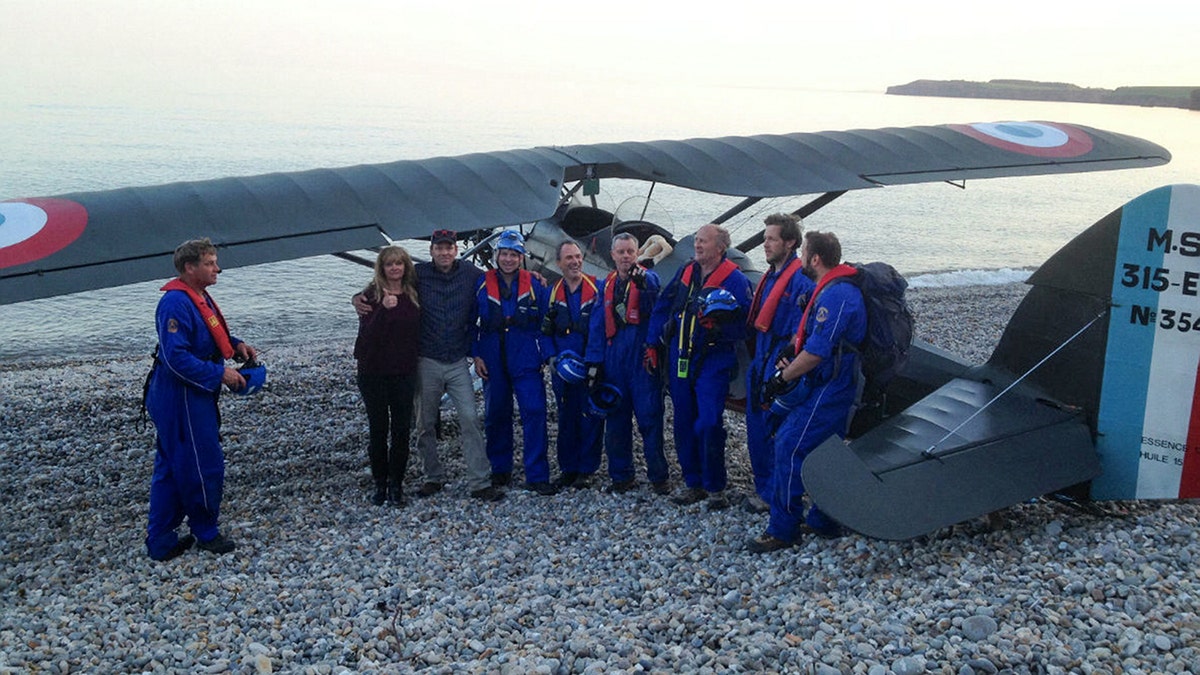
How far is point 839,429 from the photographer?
512 centimetres

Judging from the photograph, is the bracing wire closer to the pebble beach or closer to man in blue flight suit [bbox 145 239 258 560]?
the pebble beach

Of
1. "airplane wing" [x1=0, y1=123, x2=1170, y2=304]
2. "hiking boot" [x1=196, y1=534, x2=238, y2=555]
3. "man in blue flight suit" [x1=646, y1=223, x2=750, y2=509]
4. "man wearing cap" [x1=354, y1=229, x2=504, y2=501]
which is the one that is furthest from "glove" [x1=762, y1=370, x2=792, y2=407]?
"hiking boot" [x1=196, y1=534, x2=238, y2=555]

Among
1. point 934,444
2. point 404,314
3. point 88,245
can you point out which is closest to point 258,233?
point 88,245

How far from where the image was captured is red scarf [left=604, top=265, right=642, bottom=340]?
19.7ft

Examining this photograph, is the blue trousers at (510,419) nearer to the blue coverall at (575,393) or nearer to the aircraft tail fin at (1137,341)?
the blue coverall at (575,393)

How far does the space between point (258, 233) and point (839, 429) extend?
4399 mm

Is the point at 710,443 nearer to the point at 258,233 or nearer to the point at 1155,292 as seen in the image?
the point at 1155,292

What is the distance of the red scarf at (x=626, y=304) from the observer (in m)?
6.00

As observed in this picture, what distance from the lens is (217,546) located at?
5.36m

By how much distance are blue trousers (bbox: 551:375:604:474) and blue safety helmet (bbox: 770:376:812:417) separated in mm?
1614

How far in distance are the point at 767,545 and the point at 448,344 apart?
2.40 meters

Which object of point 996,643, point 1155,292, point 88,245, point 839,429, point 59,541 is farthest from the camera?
point 88,245

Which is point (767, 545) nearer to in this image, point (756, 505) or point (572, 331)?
point (756, 505)

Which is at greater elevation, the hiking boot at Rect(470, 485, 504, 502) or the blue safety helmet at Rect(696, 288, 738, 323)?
the blue safety helmet at Rect(696, 288, 738, 323)
